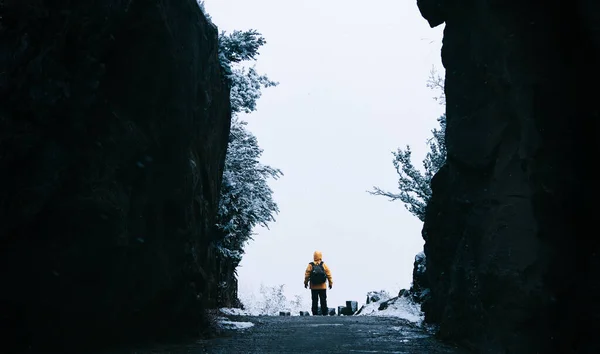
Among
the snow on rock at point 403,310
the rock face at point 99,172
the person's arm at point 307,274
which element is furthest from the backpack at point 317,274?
the rock face at point 99,172

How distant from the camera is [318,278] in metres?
19.1

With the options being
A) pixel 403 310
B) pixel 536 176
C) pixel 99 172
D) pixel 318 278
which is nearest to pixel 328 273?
pixel 318 278

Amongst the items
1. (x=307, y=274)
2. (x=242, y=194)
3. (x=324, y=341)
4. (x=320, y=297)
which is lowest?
(x=324, y=341)

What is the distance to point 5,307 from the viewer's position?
6.73m

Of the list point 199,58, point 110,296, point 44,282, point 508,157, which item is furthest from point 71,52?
point 508,157

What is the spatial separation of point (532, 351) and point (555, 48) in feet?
9.72

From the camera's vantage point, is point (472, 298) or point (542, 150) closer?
point (542, 150)

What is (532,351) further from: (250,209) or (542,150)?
(250,209)

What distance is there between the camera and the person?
62.7ft

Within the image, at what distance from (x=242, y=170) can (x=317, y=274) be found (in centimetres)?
511

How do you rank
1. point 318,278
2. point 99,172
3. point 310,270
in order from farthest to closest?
point 310,270 → point 318,278 → point 99,172

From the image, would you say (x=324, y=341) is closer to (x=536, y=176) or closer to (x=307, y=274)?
(x=536, y=176)

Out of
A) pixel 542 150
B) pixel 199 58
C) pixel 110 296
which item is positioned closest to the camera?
pixel 542 150

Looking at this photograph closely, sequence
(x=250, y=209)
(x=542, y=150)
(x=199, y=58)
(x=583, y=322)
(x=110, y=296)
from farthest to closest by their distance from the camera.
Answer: (x=250, y=209), (x=199, y=58), (x=110, y=296), (x=542, y=150), (x=583, y=322)
